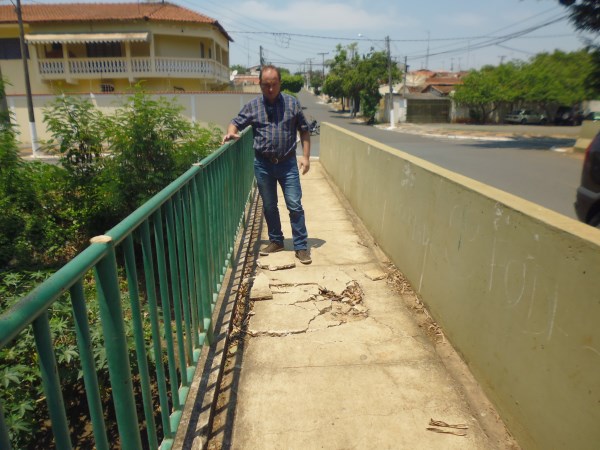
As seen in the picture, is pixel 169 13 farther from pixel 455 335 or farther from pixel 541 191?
pixel 455 335

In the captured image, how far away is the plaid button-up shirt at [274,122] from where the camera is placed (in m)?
4.46

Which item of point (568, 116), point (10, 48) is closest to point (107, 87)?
point (10, 48)

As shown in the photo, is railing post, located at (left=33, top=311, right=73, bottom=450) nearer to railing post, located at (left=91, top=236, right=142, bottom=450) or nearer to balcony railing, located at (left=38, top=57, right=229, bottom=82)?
railing post, located at (left=91, top=236, right=142, bottom=450)

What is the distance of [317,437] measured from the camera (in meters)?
2.29

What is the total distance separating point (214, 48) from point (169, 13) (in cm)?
386

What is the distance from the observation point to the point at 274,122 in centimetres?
448

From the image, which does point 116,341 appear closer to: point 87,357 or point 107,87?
point 87,357

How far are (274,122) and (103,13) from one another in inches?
1254

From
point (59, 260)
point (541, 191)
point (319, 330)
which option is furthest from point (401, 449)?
point (541, 191)

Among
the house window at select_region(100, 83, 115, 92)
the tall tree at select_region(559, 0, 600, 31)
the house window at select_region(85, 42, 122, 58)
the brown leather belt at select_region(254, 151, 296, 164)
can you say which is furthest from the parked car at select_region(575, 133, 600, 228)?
the house window at select_region(85, 42, 122, 58)

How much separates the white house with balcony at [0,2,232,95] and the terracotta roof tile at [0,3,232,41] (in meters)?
0.06

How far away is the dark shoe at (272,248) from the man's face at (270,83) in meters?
1.57

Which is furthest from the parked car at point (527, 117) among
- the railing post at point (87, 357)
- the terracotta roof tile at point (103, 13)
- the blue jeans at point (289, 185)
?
the railing post at point (87, 357)

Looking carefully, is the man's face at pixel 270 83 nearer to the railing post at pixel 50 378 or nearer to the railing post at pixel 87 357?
the railing post at pixel 87 357
